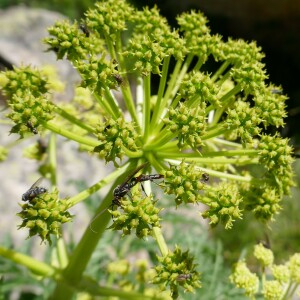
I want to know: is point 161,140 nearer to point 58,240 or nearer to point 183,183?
point 183,183

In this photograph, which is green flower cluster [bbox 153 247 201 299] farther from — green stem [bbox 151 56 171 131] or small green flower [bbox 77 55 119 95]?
small green flower [bbox 77 55 119 95]

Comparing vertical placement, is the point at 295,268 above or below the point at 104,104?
below

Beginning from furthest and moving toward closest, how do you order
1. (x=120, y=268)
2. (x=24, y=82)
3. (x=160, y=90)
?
1. (x=120, y=268)
2. (x=24, y=82)
3. (x=160, y=90)

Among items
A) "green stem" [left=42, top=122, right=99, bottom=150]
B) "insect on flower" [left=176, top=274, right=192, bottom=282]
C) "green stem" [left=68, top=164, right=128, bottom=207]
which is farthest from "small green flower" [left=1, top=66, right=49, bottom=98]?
"insect on flower" [left=176, top=274, right=192, bottom=282]

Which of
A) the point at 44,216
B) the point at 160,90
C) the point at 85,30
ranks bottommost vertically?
the point at 44,216

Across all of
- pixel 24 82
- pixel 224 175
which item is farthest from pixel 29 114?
pixel 224 175

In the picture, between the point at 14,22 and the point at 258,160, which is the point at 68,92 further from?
the point at 258,160

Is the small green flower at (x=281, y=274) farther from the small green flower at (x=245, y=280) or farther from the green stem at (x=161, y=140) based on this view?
the green stem at (x=161, y=140)
